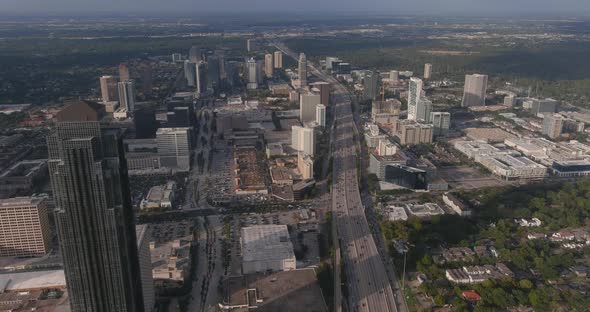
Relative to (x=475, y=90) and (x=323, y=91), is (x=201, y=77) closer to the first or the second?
(x=323, y=91)

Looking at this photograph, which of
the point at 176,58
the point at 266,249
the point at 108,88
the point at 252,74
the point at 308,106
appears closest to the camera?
the point at 266,249

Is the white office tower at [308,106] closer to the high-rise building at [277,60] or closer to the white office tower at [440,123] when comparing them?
the white office tower at [440,123]

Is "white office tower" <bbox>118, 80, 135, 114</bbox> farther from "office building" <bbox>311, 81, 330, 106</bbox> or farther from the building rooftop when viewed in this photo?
the building rooftop

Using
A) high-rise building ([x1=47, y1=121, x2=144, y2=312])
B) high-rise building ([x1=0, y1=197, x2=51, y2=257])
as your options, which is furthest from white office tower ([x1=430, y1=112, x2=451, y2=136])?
high-rise building ([x1=47, y1=121, x2=144, y2=312])

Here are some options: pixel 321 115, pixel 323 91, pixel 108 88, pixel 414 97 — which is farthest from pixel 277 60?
pixel 414 97

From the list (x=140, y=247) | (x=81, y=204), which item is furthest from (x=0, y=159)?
(x=81, y=204)
